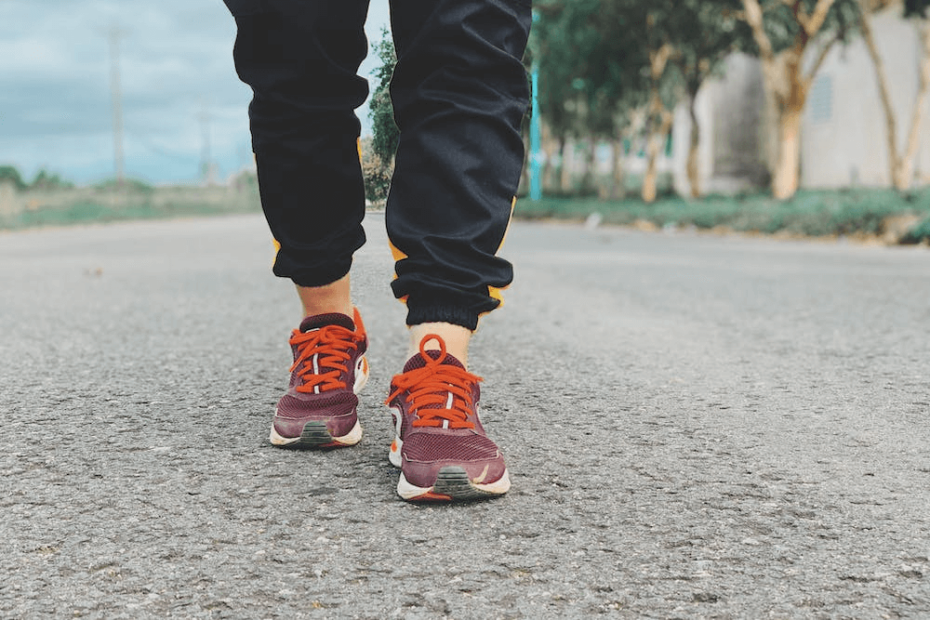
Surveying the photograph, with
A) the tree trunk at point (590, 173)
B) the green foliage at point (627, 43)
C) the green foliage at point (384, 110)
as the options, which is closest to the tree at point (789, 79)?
the green foliage at point (627, 43)

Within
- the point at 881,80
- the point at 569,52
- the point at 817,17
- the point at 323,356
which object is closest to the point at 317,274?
the point at 323,356

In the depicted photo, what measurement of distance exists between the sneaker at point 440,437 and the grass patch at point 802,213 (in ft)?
32.9

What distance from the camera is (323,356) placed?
210 centimetres

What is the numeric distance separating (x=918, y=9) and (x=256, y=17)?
49.0ft

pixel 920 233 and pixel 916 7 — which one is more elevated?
pixel 916 7

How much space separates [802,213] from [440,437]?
12530 millimetres

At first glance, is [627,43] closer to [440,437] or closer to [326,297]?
[326,297]

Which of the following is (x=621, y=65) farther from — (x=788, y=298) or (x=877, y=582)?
(x=877, y=582)

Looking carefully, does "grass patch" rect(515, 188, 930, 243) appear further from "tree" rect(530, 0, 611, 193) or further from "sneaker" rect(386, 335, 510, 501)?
"sneaker" rect(386, 335, 510, 501)

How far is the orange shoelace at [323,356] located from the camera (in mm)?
2051

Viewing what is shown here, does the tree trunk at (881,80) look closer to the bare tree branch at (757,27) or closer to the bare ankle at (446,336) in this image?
the bare tree branch at (757,27)

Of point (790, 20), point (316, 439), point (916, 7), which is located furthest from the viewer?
point (790, 20)

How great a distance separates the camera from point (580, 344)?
3494 millimetres

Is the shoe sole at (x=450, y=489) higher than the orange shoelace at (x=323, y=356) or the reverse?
the reverse
